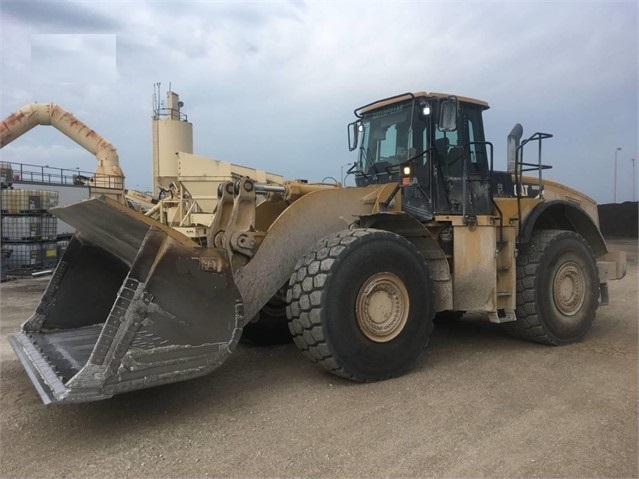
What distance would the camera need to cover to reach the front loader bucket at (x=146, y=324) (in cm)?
320

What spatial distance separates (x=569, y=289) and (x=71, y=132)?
18946 millimetres

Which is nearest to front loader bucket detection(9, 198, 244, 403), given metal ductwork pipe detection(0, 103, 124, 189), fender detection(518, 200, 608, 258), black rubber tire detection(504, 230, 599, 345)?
black rubber tire detection(504, 230, 599, 345)

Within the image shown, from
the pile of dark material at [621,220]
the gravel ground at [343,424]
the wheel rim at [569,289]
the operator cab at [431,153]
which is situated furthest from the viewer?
the pile of dark material at [621,220]

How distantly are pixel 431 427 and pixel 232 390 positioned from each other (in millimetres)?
1635

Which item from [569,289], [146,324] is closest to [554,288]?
[569,289]

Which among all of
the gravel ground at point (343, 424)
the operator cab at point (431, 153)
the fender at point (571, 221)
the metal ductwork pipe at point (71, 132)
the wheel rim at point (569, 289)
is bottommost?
the gravel ground at point (343, 424)

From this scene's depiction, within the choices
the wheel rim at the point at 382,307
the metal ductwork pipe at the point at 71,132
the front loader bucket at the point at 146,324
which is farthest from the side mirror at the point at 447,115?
the metal ductwork pipe at the point at 71,132

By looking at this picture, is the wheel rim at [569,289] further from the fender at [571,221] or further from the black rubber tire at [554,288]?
the fender at [571,221]

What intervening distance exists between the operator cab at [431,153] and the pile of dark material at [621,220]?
24.4m

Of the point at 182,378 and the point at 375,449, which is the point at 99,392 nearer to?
the point at 182,378

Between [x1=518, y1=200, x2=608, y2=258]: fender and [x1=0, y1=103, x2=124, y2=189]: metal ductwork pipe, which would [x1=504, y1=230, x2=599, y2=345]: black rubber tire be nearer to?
[x1=518, y1=200, x2=608, y2=258]: fender

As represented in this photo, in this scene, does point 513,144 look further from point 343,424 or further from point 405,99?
point 343,424

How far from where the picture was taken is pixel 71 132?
19594mm

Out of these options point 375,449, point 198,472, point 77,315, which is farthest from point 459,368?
point 77,315
